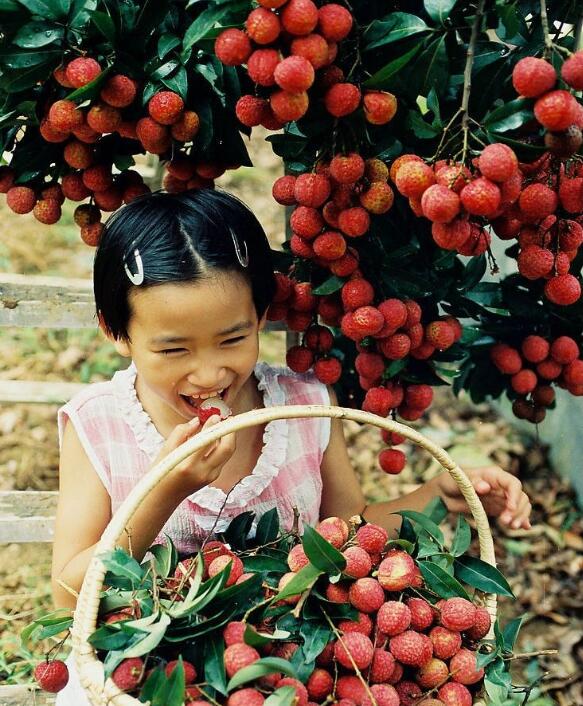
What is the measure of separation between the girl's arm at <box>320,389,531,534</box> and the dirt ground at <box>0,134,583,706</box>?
0.47 m

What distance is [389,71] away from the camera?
39.6 inches

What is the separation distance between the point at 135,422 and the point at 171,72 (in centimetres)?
63

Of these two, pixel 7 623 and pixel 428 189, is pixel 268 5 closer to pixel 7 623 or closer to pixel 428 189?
pixel 428 189

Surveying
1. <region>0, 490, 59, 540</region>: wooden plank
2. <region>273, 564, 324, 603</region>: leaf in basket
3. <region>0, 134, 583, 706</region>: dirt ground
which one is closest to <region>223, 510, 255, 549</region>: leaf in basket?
<region>273, 564, 324, 603</region>: leaf in basket

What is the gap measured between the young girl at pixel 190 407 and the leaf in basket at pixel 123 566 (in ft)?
0.37

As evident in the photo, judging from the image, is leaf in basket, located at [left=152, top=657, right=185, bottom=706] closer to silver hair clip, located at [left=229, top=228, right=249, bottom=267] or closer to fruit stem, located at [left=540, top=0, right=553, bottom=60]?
silver hair clip, located at [left=229, top=228, right=249, bottom=267]

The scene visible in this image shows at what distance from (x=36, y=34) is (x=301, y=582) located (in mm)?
826

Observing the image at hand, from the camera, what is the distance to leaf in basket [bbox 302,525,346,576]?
106 cm

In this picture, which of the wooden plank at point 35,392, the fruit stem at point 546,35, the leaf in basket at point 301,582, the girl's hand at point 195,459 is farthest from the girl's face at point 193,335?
the wooden plank at point 35,392

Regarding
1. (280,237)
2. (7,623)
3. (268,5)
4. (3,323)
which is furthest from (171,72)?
(280,237)

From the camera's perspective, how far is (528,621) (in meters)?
2.16

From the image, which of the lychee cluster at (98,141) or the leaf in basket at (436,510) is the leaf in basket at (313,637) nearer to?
the leaf in basket at (436,510)

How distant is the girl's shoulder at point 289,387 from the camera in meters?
1.54

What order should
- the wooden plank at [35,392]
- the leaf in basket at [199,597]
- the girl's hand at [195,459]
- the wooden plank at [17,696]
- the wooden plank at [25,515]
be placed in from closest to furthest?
the leaf in basket at [199,597]
the girl's hand at [195,459]
the wooden plank at [17,696]
the wooden plank at [25,515]
the wooden plank at [35,392]
